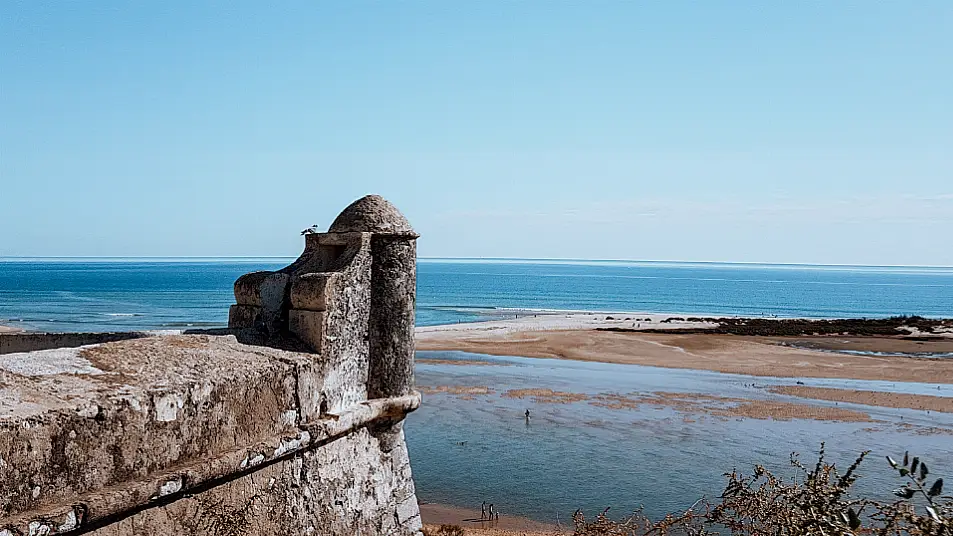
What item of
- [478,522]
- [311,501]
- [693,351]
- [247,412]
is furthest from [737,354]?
[247,412]

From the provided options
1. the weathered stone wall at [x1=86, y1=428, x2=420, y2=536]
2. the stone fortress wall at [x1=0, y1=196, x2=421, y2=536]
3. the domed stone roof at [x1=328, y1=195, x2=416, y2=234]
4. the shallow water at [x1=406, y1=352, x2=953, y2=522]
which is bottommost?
the shallow water at [x1=406, y1=352, x2=953, y2=522]

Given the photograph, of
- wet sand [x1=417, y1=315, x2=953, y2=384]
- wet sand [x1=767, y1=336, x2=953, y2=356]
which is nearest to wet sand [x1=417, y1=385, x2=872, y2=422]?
wet sand [x1=417, y1=315, x2=953, y2=384]

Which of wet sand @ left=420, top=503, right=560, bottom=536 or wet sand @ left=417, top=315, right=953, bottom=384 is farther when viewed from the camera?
wet sand @ left=417, top=315, right=953, bottom=384

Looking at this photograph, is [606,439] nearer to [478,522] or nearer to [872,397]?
[478,522]

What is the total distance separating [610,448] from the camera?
59.8 ft

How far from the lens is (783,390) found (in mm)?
26859

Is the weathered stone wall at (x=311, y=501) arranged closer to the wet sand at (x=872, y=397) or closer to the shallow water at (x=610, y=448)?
the shallow water at (x=610, y=448)

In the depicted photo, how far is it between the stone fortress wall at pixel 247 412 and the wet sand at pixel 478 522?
703 centimetres

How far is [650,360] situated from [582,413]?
42.5 feet

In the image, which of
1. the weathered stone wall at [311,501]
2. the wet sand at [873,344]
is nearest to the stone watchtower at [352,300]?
the weathered stone wall at [311,501]

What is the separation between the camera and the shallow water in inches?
594

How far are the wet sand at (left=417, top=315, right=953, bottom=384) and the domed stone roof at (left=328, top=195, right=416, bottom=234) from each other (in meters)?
26.8

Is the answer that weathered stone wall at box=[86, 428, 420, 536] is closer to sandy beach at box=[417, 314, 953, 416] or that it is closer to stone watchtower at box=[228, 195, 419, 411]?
stone watchtower at box=[228, 195, 419, 411]

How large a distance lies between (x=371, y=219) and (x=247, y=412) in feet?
6.75
